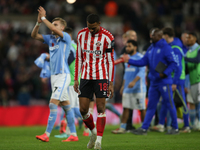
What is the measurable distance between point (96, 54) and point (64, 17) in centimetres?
1417

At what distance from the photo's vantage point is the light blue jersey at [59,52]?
24.2 ft

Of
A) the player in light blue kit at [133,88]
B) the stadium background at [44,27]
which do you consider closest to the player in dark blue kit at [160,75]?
the player in light blue kit at [133,88]

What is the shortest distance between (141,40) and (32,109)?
337 inches

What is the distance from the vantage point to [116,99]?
56.1 ft

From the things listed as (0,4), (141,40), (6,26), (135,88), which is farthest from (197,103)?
(0,4)

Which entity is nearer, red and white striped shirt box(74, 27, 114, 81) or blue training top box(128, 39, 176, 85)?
red and white striped shirt box(74, 27, 114, 81)

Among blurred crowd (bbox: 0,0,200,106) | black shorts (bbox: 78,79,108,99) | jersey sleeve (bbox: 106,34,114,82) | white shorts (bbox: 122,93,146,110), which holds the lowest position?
white shorts (bbox: 122,93,146,110)

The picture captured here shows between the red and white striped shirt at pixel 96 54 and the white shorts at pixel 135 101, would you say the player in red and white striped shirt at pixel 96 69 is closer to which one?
the red and white striped shirt at pixel 96 54

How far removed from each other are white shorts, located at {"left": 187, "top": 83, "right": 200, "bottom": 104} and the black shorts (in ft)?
15.6

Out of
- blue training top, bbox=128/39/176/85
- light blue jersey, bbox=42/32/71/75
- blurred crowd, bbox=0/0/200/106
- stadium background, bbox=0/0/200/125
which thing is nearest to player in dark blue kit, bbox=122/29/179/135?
blue training top, bbox=128/39/176/85

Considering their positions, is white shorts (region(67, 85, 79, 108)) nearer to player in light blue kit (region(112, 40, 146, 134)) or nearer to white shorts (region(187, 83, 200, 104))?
player in light blue kit (region(112, 40, 146, 134))

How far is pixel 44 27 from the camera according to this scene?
1992 cm

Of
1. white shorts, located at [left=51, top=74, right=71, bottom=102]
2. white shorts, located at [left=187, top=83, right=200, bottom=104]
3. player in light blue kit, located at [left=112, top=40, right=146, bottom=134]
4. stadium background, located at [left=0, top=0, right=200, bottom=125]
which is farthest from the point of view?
stadium background, located at [left=0, top=0, right=200, bottom=125]

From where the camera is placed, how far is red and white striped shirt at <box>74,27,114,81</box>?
20.4ft
